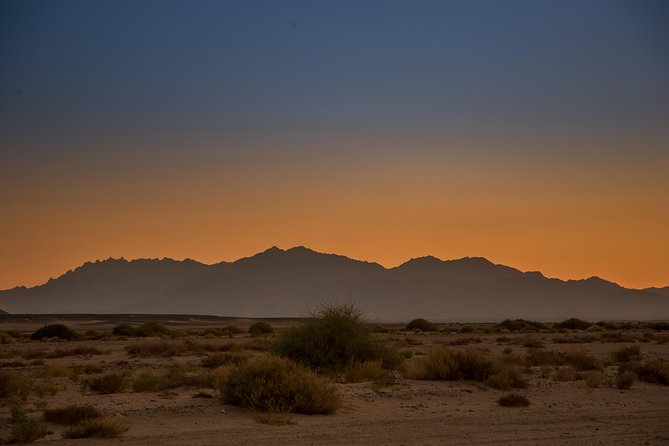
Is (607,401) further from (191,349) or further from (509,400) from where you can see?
(191,349)

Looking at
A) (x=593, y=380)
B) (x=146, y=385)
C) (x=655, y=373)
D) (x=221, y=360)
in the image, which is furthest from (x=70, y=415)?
(x=655, y=373)

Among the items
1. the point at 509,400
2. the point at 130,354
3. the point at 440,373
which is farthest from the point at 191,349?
the point at 509,400

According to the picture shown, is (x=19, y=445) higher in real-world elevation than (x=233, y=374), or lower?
lower

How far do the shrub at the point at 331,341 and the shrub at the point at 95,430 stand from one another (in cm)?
926

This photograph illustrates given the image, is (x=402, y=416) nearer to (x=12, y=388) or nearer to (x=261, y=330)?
(x=12, y=388)

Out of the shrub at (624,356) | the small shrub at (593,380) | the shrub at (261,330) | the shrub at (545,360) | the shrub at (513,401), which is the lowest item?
the shrub at (513,401)

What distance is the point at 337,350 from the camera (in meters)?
22.7

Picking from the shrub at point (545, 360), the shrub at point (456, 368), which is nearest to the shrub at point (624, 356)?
the shrub at point (545, 360)

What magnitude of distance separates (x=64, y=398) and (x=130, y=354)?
1856 cm

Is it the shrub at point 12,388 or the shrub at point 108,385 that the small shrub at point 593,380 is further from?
the shrub at point 12,388

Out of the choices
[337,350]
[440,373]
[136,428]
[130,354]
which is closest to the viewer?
[136,428]

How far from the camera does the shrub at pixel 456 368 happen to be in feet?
69.9

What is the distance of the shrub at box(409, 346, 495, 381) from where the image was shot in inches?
838

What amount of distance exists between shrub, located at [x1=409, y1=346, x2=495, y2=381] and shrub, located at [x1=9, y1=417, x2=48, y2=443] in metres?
11.7
